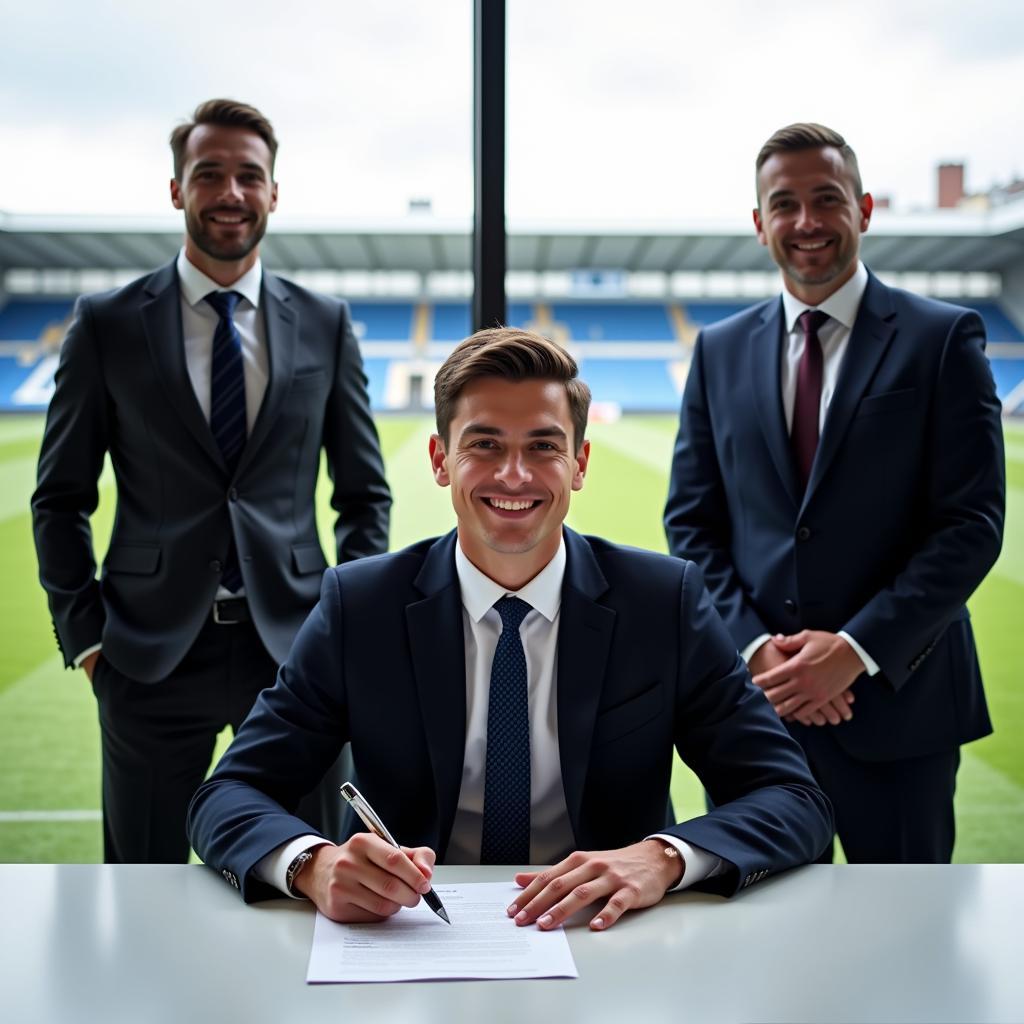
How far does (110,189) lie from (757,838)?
12.0 ft

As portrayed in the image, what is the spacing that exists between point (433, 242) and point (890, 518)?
8.55 feet

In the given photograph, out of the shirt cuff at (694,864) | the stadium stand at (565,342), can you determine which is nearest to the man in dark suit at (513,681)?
the shirt cuff at (694,864)

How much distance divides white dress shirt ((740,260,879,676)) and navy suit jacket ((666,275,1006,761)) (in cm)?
2

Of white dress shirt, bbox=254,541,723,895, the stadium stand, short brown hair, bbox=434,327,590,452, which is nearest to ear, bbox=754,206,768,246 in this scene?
short brown hair, bbox=434,327,590,452

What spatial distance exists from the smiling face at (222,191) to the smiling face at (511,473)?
2.80ft

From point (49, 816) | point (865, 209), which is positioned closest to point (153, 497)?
point (865, 209)

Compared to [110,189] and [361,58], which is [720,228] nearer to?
[361,58]

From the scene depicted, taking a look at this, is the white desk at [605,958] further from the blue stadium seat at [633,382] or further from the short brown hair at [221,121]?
the blue stadium seat at [633,382]

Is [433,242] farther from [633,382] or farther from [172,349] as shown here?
[633,382]

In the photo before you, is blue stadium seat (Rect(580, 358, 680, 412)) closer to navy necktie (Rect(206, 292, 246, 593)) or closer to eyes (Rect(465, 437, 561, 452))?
navy necktie (Rect(206, 292, 246, 593))

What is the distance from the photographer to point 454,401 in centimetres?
166

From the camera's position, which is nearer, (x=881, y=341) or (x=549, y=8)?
(x=881, y=341)

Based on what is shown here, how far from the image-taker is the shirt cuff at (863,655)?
200 cm

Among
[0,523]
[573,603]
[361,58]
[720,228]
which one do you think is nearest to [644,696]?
[573,603]
